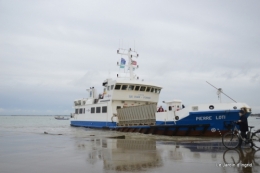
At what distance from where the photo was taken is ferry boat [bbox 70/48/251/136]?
16.3m

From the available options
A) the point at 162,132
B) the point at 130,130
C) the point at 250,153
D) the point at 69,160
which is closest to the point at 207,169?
the point at 250,153

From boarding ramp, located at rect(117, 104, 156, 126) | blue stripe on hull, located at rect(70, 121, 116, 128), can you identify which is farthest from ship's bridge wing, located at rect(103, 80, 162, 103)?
blue stripe on hull, located at rect(70, 121, 116, 128)

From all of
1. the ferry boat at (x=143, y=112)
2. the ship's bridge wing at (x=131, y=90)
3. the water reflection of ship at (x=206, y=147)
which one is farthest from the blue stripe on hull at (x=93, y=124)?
the water reflection of ship at (x=206, y=147)

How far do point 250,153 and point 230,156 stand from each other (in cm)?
88

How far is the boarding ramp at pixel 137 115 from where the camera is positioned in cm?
2044

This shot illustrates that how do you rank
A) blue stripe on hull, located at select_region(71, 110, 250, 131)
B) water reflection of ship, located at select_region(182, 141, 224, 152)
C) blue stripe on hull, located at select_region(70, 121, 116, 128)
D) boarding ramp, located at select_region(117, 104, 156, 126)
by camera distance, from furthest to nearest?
1. blue stripe on hull, located at select_region(70, 121, 116, 128)
2. boarding ramp, located at select_region(117, 104, 156, 126)
3. blue stripe on hull, located at select_region(71, 110, 250, 131)
4. water reflection of ship, located at select_region(182, 141, 224, 152)

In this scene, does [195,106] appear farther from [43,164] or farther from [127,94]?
[43,164]

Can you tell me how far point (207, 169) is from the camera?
6.22m

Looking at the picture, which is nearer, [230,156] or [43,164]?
[43,164]

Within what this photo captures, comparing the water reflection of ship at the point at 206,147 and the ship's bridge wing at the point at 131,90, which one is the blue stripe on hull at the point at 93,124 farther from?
the water reflection of ship at the point at 206,147

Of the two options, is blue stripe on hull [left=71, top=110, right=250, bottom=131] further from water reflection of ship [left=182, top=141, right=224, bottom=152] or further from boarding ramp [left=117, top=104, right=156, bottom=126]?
water reflection of ship [left=182, top=141, right=224, bottom=152]

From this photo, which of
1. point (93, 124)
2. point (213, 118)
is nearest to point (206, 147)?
point (213, 118)

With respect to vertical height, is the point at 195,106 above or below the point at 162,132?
above

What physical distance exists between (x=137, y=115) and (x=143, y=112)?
796mm
